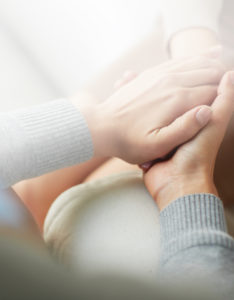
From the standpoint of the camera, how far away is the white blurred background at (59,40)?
34.3 inches

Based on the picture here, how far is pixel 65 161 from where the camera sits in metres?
0.44

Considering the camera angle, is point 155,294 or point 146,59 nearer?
point 155,294

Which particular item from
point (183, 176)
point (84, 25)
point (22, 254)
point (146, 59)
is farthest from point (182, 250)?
point (84, 25)

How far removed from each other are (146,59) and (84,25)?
267 millimetres

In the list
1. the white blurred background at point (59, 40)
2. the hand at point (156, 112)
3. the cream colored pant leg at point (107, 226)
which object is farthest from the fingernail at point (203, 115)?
the white blurred background at point (59, 40)

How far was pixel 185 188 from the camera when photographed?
0.40 metres

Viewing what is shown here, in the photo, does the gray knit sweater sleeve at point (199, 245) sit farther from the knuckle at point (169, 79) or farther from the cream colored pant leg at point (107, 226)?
the knuckle at point (169, 79)

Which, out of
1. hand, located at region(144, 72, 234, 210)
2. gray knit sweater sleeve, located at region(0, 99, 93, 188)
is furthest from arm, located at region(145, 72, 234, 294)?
gray knit sweater sleeve, located at region(0, 99, 93, 188)

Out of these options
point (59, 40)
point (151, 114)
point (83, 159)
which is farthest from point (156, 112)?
point (59, 40)

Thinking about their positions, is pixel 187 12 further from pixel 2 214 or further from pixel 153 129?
pixel 2 214

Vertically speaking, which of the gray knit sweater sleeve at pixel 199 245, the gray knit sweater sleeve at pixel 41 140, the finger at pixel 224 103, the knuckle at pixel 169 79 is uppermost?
the gray knit sweater sleeve at pixel 41 140

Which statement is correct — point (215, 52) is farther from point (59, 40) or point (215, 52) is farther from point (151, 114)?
point (59, 40)

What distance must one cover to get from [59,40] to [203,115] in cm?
64

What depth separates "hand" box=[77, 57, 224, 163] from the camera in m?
0.43
